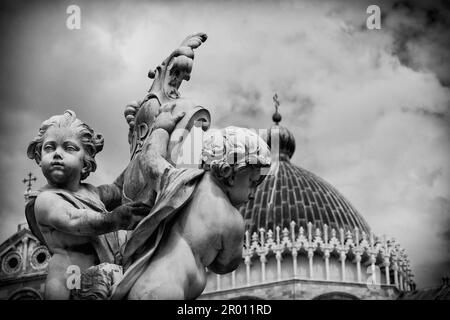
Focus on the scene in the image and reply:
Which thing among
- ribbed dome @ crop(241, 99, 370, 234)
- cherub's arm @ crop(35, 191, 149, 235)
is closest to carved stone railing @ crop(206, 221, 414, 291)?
ribbed dome @ crop(241, 99, 370, 234)

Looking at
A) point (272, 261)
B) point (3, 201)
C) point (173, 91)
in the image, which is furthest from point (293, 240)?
point (173, 91)

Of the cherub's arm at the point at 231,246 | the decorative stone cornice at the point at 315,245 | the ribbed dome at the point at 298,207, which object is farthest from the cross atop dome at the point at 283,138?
the cherub's arm at the point at 231,246

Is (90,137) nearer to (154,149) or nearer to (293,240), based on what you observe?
(154,149)

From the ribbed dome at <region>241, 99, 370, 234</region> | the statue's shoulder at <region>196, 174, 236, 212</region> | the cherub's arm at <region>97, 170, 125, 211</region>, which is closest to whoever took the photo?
the statue's shoulder at <region>196, 174, 236, 212</region>

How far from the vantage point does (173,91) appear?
5766 mm

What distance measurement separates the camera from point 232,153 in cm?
500

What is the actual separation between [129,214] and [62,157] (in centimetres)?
62

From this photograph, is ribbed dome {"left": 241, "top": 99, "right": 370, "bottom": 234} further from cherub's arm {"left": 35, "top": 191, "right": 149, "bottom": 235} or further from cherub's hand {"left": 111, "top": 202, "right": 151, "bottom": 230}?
cherub's hand {"left": 111, "top": 202, "right": 151, "bottom": 230}

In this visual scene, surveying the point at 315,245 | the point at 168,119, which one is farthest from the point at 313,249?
the point at 168,119

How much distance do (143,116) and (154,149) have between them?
0.43 meters

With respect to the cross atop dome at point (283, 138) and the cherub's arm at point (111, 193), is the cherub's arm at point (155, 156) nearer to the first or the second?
the cherub's arm at point (111, 193)

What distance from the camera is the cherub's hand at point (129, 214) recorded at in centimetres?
508

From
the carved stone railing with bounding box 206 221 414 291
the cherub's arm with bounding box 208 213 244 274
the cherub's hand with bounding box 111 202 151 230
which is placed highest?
the carved stone railing with bounding box 206 221 414 291

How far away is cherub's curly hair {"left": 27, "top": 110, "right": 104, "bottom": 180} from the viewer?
5535 millimetres
